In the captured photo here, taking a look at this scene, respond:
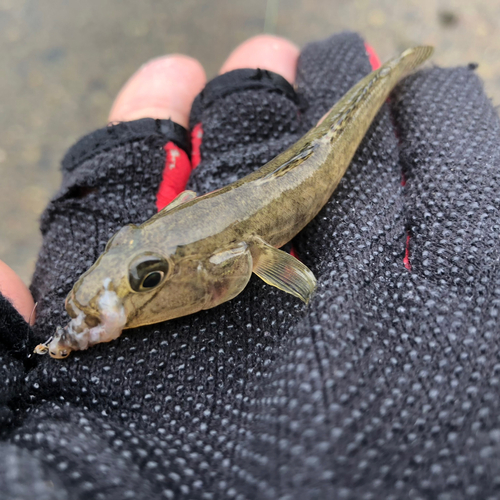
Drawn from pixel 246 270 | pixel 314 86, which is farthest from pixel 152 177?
pixel 314 86

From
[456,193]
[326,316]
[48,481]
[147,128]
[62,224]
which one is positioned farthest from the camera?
[147,128]

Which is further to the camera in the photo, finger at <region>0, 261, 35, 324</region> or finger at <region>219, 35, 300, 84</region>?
finger at <region>219, 35, 300, 84</region>

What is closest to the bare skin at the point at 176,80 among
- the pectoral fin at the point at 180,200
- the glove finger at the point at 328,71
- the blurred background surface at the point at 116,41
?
the glove finger at the point at 328,71

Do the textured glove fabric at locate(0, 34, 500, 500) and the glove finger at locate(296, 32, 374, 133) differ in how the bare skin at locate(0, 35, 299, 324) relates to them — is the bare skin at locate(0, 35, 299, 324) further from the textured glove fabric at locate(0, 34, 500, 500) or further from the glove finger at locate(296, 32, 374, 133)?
the textured glove fabric at locate(0, 34, 500, 500)

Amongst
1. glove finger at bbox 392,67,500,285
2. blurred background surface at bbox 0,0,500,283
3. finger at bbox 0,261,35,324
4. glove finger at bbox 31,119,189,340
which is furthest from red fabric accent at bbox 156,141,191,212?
blurred background surface at bbox 0,0,500,283

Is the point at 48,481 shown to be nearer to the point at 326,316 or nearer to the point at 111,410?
the point at 111,410

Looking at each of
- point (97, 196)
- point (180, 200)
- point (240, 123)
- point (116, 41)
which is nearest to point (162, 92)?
point (240, 123)

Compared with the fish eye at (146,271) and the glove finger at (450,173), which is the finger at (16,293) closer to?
the fish eye at (146,271)
